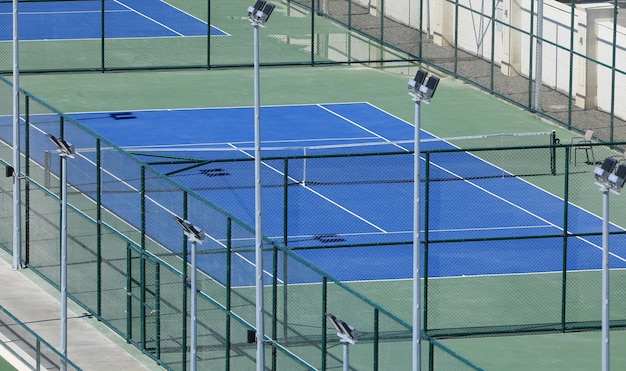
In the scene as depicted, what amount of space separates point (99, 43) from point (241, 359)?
27484mm

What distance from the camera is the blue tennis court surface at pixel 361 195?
4122 centimetres

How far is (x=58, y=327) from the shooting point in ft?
117

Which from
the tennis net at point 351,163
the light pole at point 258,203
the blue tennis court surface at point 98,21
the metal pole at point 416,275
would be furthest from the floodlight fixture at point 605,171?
the blue tennis court surface at point 98,21

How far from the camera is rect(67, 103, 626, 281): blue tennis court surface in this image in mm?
41219

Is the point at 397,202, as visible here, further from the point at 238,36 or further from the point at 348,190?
the point at 238,36

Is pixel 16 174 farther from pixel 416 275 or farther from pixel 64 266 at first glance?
pixel 416 275

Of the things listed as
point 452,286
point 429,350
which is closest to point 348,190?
point 452,286

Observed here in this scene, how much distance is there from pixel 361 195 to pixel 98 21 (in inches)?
757

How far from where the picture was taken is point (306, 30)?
60.4 metres

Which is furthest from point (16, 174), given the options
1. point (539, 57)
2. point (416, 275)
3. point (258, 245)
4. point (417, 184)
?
point (539, 57)

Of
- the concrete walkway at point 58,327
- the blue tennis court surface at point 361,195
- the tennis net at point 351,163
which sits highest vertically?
the tennis net at point 351,163

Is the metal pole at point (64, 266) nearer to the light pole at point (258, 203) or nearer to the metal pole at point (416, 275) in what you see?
the light pole at point (258, 203)

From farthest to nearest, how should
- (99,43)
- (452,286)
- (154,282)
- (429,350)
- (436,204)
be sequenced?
(99,43) < (436,204) < (452,286) < (154,282) < (429,350)

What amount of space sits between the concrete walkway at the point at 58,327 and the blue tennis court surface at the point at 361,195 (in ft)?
10.7
